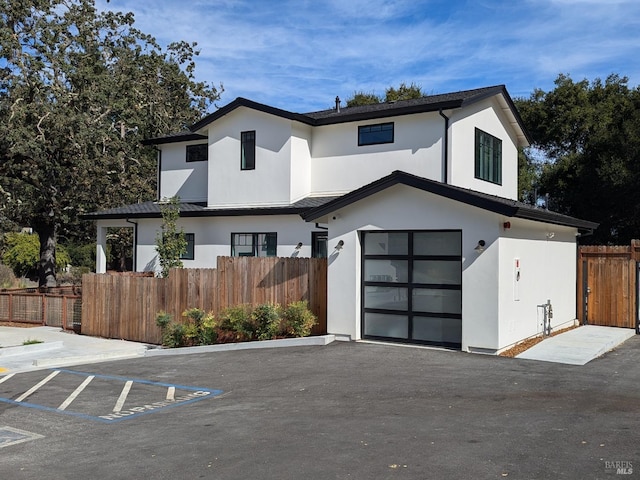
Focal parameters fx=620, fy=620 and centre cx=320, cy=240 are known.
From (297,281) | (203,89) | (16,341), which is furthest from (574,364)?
(203,89)

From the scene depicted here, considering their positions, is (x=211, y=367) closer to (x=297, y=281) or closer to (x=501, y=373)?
(x=297, y=281)

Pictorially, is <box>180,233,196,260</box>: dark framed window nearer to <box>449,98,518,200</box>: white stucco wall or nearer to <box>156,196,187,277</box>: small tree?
<box>156,196,187,277</box>: small tree

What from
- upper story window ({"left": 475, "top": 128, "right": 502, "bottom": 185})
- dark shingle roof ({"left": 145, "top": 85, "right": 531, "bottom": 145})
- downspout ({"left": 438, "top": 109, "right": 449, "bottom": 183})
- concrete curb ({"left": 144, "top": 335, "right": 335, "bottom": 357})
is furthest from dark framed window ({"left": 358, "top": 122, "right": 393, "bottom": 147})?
concrete curb ({"left": 144, "top": 335, "right": 335, "bottom": 357})

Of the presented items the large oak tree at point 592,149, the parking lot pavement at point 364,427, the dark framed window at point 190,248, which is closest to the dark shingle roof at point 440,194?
the parking lot pavement at point 364,427

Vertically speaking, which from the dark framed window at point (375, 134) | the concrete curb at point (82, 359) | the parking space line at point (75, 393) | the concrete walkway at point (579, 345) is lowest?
the concrete curb at point (82, 359)

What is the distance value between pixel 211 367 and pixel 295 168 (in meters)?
8.71

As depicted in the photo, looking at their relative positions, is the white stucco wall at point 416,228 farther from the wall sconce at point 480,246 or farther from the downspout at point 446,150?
the downspout at point 446,150

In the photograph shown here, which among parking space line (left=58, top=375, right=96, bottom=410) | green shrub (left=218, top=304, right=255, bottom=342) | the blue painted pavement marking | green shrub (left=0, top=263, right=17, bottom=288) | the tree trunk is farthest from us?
green shrub (left=0, top=263, right=17, bottom=288)

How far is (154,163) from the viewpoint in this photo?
33438 mm

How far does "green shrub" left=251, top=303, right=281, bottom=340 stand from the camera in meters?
14.8

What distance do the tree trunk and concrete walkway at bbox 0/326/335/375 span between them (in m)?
12.8

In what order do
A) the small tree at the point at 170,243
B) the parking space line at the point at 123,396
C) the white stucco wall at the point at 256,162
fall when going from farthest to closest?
the small tree at the point at 170,243 → the white stucco wall at the point at 256,162 → the parking space line at the point at 123,396

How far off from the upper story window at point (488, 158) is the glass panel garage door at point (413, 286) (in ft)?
19.2

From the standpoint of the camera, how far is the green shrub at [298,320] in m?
14.8
